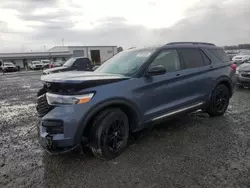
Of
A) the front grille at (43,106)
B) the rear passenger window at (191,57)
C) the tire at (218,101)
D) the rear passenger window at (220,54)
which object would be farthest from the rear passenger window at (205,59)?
the front grille at (43,106)

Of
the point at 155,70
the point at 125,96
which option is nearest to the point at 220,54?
the point at 155,70

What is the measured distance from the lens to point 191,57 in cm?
451

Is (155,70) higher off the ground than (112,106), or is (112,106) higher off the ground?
(155,70)

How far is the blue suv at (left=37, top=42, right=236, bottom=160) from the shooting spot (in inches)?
113

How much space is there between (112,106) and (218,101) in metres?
3.07

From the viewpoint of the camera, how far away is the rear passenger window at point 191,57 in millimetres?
4367

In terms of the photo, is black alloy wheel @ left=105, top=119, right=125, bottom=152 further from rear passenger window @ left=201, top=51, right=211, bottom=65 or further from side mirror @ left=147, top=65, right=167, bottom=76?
rear passenger window @ left=201, top=51, right=211, bottom=65

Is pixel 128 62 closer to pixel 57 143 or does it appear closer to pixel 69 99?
pixel 69 99

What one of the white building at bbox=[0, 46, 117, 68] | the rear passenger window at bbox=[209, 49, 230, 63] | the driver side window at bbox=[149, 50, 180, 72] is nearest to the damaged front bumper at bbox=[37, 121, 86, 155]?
the driver side window at bbox=[149, 50, 180, 72]

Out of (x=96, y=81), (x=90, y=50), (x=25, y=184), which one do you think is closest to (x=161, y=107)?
(x=96, y=81)

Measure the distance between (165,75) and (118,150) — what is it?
5.24ft

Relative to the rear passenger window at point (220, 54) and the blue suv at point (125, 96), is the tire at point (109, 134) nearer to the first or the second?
the blue suv at point (125, 96)

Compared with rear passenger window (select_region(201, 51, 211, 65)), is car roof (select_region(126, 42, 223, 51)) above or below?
Result: above

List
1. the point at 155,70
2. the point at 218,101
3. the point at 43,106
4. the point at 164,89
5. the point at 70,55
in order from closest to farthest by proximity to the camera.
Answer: the point at 43,106
the point at 155,70
the point at 164,89
the point at 218,101
the point at 70,55
